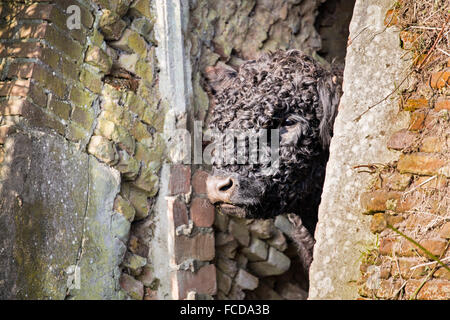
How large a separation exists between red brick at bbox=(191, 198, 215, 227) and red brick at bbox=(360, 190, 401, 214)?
1.64 m

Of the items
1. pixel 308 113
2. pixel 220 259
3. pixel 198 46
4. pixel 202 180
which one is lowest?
pixel 220 259

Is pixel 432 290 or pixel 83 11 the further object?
pixel 83 11

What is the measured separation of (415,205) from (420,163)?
0.46ft

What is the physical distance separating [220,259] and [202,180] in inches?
21.4

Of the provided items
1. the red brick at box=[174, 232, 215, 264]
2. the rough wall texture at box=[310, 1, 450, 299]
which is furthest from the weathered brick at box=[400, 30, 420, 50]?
the red brick at box=[174, 232, 215, 264]

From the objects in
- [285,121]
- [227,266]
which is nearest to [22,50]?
[285,121]

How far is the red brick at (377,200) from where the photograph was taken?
2.04 meters

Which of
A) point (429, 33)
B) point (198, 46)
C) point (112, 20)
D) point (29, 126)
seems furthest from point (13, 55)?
point (429, 33)

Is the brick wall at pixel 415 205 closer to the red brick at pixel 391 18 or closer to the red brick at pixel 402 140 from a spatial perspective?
the red brick at pixel 402 140

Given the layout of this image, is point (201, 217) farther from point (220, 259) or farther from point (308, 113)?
point (308, 113)

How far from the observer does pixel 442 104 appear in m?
2.03

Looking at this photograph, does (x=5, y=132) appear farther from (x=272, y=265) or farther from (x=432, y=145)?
(x=272, y=265)

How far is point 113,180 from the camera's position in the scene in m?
3.19

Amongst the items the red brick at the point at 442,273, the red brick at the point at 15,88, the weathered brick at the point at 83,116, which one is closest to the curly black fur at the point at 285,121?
the weathered brick at the point at 83,116
